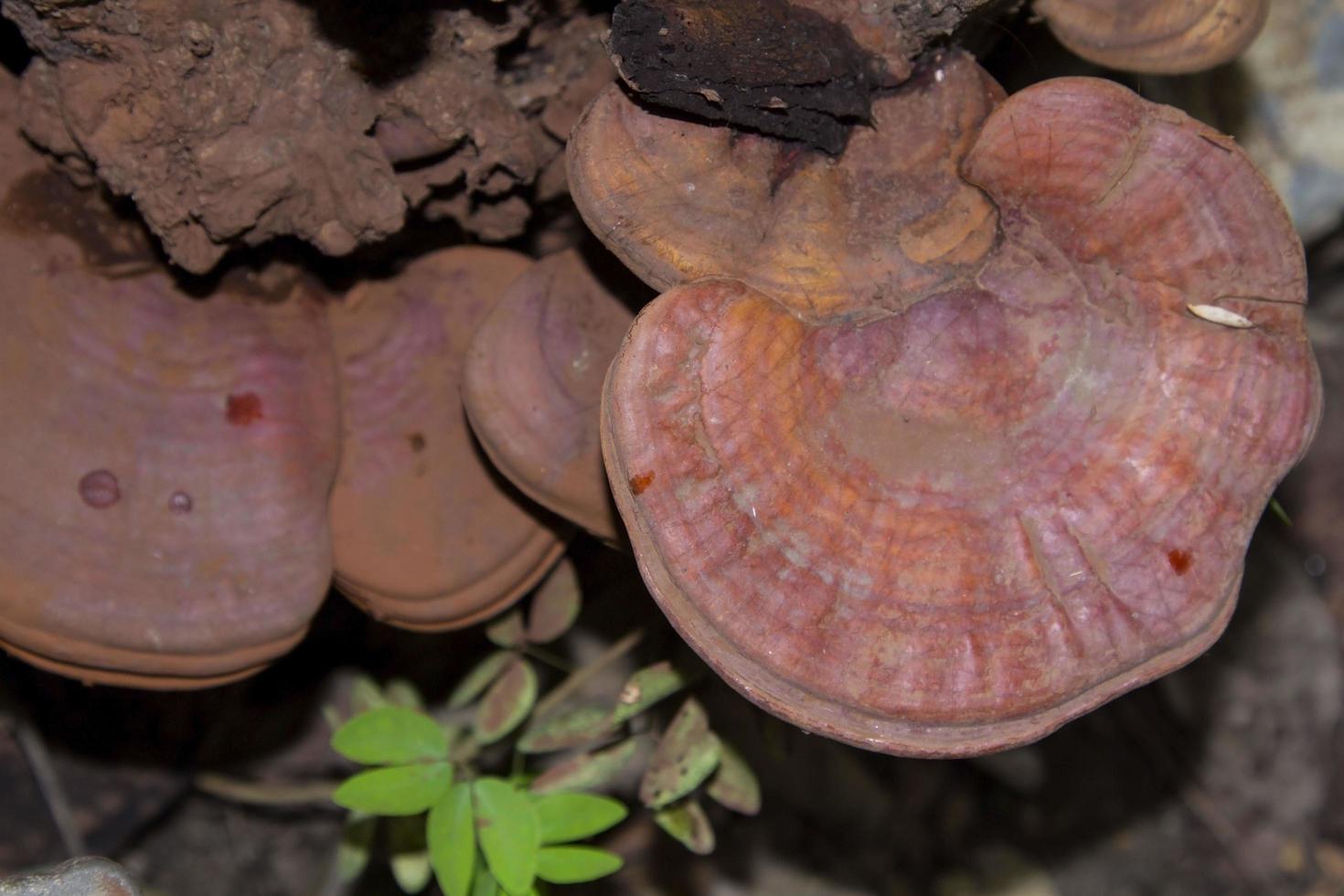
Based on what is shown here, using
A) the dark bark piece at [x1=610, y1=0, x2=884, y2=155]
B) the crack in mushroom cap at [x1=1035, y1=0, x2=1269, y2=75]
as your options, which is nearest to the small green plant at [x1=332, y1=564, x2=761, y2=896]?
the dark bark piece at [x1=610, y1=0, x2=884, y2=155]

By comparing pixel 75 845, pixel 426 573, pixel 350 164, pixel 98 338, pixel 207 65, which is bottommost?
pixel 75 845

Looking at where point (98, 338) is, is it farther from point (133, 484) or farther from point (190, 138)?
point (190, 138)

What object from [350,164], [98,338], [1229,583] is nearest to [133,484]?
[98,338]

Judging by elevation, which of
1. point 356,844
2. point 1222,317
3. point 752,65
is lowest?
point 356,844

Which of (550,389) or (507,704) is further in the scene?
(507,704)

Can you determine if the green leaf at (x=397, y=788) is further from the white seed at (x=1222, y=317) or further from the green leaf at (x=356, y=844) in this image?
the white seed at (x=1222, y=317)

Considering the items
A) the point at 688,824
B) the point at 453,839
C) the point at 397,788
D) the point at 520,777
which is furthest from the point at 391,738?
the point at 688,824

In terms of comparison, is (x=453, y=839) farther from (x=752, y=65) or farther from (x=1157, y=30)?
(x=1157, y=30)

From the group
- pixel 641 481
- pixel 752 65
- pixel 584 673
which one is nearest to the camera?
pixel 641 481
